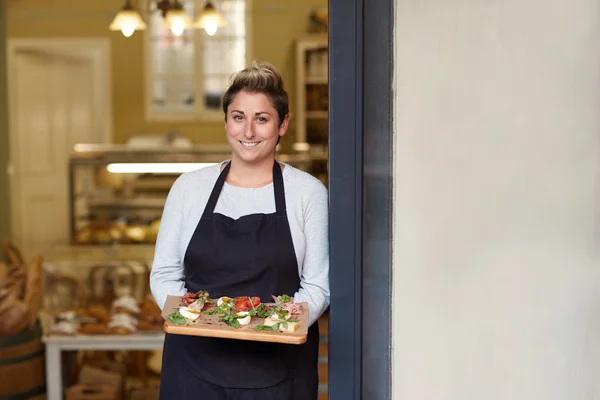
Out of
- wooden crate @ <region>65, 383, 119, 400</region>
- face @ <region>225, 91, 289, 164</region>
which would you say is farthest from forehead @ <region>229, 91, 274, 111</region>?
wooden crate @ <region>65, 383, 119, 400</region>

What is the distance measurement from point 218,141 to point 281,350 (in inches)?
289

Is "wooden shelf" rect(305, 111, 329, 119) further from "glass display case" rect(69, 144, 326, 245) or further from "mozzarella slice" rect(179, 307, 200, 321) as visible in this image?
"mozzarella slice" rect(179, 307, 200, 321)

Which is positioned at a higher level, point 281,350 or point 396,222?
point 396,222


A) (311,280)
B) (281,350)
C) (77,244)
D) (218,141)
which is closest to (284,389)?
→ (281,350)

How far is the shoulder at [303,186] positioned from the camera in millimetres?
2396

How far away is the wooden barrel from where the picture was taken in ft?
13.1

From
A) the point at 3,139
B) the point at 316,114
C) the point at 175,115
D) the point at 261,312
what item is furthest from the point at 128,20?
the point at 175,115

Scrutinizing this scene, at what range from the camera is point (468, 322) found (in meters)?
2.28

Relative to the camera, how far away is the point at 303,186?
7.89 feet

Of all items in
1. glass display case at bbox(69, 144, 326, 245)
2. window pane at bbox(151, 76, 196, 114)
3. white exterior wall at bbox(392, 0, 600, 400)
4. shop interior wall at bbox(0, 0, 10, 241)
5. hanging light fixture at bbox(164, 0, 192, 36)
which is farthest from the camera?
window pane at bbox(151, 76, 196, 114)

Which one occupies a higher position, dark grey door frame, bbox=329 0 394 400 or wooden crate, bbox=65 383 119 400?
dark grey door frame, bbox=329 0 394 400

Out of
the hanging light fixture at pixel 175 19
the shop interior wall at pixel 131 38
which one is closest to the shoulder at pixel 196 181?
the hanging light fixture at pixel 175 19

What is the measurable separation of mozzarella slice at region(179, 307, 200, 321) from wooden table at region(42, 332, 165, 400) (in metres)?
2.38

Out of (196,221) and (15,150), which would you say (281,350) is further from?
(15,150)
